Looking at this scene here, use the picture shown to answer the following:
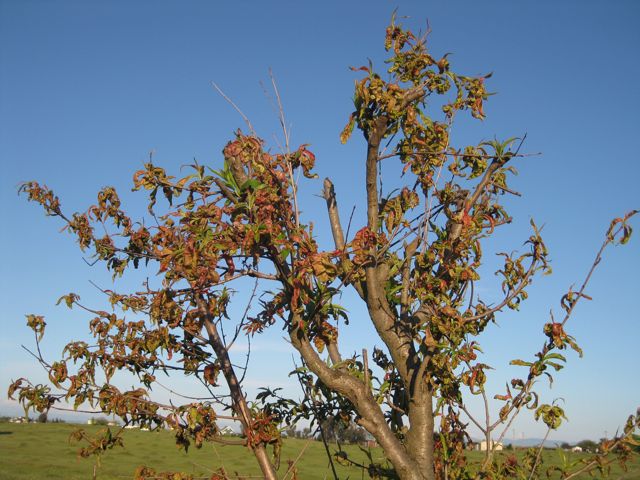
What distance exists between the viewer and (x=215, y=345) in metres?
4.48

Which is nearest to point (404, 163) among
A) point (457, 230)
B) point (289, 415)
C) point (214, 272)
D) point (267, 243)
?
point (457, 230)

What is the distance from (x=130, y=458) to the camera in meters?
22.5

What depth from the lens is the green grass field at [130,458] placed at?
19578mm

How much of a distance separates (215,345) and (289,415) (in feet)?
2.72

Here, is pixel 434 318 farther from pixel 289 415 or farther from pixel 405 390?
pixel 289 415

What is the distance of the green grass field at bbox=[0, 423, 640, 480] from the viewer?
19578 millimetres

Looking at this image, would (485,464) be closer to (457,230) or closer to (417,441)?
(417,441)

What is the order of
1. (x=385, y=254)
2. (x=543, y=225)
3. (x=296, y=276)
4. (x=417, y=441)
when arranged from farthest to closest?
(x=385, y=254), (x=417, y=441), (x=543, y=225), (x=296, y=276)

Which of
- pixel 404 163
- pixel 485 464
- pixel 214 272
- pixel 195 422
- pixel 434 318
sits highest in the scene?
pixel 404 163

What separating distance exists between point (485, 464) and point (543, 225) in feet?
5.55

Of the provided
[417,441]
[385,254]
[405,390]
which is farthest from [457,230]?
[417,441]

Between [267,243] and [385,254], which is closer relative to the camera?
[267,243]

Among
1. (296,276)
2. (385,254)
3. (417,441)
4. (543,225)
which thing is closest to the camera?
(296,276)

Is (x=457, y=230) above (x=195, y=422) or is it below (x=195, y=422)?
above
